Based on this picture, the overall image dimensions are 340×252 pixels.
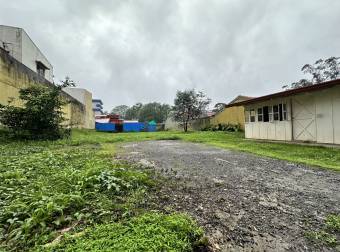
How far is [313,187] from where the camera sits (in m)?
3.61

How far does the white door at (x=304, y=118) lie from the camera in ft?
30.0

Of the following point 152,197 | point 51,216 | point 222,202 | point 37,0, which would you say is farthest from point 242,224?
point 37,0

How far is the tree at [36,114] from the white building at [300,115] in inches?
384

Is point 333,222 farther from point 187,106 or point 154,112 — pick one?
point 154,112

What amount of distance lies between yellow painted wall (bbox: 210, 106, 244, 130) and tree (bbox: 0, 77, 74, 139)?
43.1 ft

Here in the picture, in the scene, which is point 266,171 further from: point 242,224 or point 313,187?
point 242,224

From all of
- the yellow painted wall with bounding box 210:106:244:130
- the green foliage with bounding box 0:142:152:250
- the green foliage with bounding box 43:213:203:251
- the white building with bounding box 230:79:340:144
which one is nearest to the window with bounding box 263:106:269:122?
the white building with bounding box 230:79:340:144

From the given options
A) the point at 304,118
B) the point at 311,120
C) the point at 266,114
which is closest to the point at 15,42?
the point at 266,114

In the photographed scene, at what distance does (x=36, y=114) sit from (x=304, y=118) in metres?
11.1

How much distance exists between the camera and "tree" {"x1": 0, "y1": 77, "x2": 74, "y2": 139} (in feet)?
26.9

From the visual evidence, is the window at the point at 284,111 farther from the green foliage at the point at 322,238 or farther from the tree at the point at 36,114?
the tree at the point at 36,114

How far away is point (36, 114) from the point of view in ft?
28.4

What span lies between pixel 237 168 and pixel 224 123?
15.4 meters

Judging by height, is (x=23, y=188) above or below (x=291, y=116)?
below
